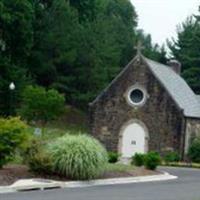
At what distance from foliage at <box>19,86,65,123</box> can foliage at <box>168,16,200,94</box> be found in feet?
81.4

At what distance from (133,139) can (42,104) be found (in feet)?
20.9

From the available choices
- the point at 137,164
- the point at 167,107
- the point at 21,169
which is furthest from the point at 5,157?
the point at 167,107

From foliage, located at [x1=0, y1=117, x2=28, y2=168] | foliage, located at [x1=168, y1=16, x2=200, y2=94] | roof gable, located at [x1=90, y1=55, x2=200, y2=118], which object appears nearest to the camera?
foliage, located at [x1=0, y1=117, x2=28, y2=168]

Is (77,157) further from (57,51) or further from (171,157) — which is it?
(57,51)

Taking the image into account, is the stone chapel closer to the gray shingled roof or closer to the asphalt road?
the gray shingled roof

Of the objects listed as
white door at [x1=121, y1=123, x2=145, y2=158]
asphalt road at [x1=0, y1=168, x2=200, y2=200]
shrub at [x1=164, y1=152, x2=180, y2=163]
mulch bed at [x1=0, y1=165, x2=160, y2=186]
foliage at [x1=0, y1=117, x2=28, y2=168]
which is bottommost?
asphalt road at [x1=0, y1=168, x2=200, y2=200]

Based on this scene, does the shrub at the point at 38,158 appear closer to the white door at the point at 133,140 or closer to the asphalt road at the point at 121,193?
the asphalt road at the point at 121,193

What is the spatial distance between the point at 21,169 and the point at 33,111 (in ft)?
85.6

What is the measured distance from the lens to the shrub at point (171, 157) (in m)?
47.3

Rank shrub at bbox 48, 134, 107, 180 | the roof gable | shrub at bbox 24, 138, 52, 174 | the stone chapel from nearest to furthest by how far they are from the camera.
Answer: shrub at bbox 24, 138, 52, 174 < shrub at bbox 48, 134, 107, 180 < the stone chapel < the roof gable

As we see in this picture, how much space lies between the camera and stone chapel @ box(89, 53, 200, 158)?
162 feet

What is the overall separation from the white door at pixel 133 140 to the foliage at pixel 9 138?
1001 inches

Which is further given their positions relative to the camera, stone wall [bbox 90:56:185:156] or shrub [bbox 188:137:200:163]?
stone wall [bbox 90:56:185:156]

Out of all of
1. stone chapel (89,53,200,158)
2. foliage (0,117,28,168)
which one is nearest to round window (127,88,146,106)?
stone chapel (89,53,200,158)
